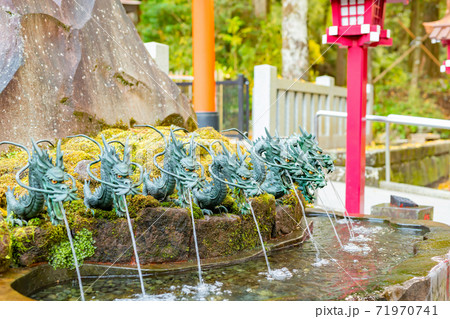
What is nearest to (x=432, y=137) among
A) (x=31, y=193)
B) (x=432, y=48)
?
(x=432, y=48)

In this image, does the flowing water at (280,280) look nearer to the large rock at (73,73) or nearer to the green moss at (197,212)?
the green moss at (197,212)

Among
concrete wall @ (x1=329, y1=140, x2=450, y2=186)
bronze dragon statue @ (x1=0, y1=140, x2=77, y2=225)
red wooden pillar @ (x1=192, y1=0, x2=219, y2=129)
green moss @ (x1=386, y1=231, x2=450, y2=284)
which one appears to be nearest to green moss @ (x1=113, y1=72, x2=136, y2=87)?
bronze dragon statue @ (x1=0, y1=140, x2=77, y2=225)

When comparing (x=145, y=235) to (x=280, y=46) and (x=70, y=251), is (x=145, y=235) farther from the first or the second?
(x=280, y=46)

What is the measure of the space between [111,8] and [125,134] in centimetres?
176

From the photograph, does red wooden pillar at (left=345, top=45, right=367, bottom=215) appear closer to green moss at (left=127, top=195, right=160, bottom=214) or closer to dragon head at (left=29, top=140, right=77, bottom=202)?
green moss at (left=127, top=195, right=160, bottom=214)

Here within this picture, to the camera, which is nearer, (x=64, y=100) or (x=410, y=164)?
(x=64, y=100)

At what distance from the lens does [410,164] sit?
13617mm

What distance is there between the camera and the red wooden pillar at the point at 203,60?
362 inches

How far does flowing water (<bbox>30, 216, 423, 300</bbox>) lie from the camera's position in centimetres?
339

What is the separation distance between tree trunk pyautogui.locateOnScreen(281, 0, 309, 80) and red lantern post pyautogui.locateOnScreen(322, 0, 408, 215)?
6808 millimetres

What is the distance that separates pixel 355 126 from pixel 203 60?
12.0ft

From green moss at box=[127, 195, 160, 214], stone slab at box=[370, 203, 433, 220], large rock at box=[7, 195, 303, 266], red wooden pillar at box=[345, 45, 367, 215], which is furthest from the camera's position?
red wooden pillar at box=[345, 45, 367, 215]

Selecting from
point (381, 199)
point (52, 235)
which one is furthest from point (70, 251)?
point (381, 199)
